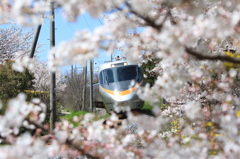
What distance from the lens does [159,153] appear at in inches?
67.0

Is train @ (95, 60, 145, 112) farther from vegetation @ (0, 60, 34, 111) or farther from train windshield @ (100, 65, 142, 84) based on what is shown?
vegetation @ (0, 60, 34, 111)

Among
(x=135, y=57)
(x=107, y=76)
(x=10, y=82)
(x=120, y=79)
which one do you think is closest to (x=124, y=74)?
(x=120, y=79)

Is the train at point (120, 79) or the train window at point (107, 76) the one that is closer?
the train at point (120, 79)

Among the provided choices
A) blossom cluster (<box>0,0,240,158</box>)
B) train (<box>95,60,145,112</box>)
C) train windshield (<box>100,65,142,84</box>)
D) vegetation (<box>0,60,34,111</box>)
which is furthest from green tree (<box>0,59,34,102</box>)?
blossom cluster (<box>0,0,240,158</box>)

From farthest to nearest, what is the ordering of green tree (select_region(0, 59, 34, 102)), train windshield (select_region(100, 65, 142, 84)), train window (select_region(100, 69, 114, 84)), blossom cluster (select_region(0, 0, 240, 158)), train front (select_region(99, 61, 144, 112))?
train window (select_region(100, 69, 114, 84)) → train windshield (select_region(100, 65, 142, 84)) → train front (select_region(99, 61, 144, 112)) → green tree (select_region(0, 59, 34, 102)) → blossom cluster (select_region(0, 0, 240, 158))

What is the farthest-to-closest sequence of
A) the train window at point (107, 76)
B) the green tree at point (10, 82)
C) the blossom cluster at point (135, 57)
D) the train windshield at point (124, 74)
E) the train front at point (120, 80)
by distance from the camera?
1. the train window at point (107, 76)
2. the train windshield at point (124, 74)
3. the train front at point (120, 80)
4. the green tree at point (10, 82)
5. the blossom cluster at point (135, 57)

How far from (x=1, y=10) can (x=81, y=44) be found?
792 millimetres

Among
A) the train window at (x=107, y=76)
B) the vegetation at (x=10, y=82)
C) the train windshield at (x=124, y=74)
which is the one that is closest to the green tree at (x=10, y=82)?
the vegetation at (x=10, y=82)

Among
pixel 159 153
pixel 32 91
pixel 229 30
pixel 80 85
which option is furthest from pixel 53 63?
pixel 80 85

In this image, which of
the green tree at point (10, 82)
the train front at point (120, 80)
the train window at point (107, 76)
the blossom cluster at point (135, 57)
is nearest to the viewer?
the blossom cluster at point (135, 57)

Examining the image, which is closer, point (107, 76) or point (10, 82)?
point (10, 82)

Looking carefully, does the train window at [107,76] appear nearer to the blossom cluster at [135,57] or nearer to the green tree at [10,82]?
the green tree at [10,82]

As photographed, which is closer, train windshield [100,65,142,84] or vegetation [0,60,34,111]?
vegetation [0,60,34,111]

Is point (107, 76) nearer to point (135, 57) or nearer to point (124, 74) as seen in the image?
point (124, 74)
